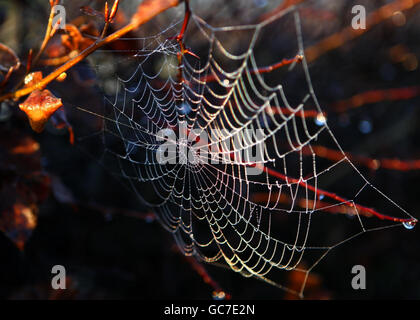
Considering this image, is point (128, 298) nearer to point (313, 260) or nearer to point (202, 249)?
point (202, 249)

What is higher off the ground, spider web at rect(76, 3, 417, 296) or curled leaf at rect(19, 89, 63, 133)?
spider web at rect(76, 3, 417, 296)

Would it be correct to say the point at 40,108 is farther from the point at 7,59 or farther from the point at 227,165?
the point at 227,165

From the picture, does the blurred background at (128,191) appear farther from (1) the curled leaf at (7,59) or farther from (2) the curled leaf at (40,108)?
(2) the curled leaf at (40,108)

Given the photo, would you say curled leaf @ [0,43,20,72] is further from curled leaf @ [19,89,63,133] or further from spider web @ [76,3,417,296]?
curled leaf @ [19,89,63,133]

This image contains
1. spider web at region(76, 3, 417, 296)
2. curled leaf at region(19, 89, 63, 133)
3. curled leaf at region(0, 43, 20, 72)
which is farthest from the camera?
spider web at region(76, 3, 417, 296)

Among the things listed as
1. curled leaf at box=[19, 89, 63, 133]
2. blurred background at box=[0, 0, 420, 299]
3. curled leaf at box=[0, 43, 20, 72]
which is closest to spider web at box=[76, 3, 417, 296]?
blurred background at box=[0, 0, 420, 299]
